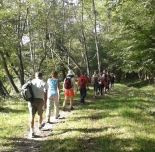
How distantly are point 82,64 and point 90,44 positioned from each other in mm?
4137

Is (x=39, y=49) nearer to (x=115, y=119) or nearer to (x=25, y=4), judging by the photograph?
(x=25, y=4)

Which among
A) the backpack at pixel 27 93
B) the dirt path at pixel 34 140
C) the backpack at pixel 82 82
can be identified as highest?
the backpack at pixel 82 82

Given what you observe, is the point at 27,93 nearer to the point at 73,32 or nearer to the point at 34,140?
the point at 34,140

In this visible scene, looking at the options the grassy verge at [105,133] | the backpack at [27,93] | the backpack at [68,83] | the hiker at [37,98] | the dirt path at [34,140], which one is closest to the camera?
the grassy verge at [105,133]

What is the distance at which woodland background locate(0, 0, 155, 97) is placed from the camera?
10938 mm

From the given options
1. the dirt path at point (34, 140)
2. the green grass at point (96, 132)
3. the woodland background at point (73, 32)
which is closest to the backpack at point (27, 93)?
the dirt path at point (34, 140)

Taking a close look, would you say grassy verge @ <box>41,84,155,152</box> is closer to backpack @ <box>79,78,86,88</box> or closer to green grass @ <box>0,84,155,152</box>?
green grass @ <box>0,84,155,152</box>

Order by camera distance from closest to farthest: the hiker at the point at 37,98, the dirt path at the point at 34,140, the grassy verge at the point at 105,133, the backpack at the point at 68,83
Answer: the grassy verge at the point at 105,133 → the dirt path at the point at 34,140 → the hiker at the point at 37,98 → the backpack at the point at 68,83

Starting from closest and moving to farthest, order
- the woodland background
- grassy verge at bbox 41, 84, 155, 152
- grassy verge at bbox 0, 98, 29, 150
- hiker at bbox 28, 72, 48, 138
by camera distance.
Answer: grassy verge at bbox 41, 84, 155, 152 < grassy verge at bbox 0, 98, 29, 150 < hiker at bbox 28, 72, 48, 138 < the woodland background

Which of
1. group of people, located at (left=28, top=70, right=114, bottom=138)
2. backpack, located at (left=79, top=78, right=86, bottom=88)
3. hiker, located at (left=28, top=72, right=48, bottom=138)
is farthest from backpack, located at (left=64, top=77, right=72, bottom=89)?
hiker, located at (left=28, top=72, right=48, bottom=138)

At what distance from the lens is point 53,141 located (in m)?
8.63

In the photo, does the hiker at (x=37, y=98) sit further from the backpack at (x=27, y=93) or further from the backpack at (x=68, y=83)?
the backpack at (x=68, y=83)

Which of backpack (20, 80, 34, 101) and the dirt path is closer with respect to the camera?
the dirt path

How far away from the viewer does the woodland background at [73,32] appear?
1094 cm
